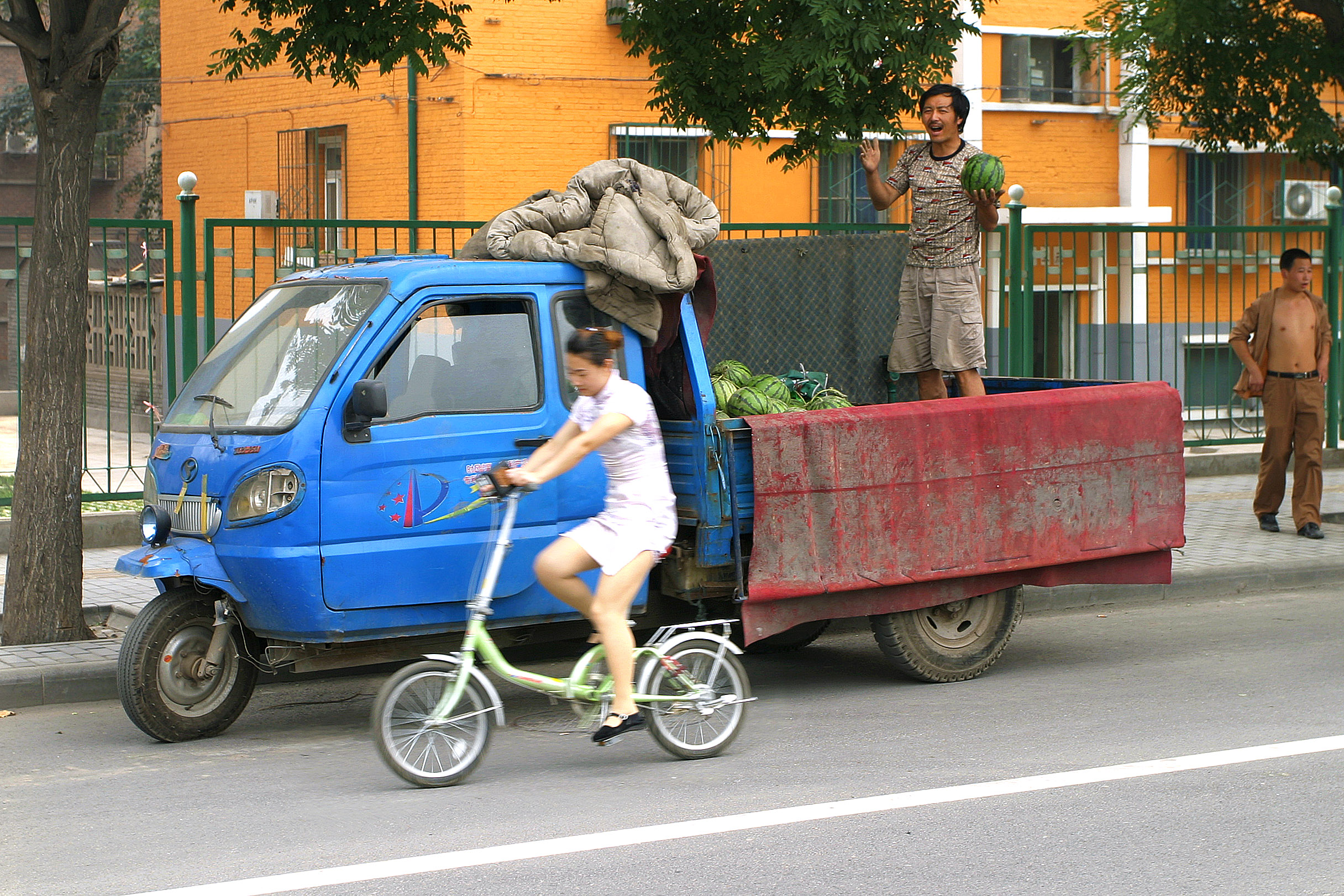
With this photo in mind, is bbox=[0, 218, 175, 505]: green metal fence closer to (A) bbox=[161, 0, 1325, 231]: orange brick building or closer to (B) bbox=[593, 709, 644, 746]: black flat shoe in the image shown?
(B) bbox=[593, 709, 644, 746]: black flat shoe

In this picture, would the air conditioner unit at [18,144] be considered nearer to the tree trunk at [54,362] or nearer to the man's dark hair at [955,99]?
the tree trunk at [54,362]

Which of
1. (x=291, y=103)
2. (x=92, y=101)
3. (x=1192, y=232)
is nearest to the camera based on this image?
(x=92, y=101)

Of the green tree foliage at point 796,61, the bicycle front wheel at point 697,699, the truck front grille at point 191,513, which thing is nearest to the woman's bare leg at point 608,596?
the bicycle front wheel at point 697,699

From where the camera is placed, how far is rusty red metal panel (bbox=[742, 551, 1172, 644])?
709 centimetres

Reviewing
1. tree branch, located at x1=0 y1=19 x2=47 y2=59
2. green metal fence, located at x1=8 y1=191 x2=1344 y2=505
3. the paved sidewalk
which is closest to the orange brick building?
green metal fence, located at x1=8 y1=191 x2=1344 y2=505

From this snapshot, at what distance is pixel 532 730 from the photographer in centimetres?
690

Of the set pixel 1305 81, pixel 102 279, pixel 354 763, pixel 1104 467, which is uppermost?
pixel 1305 81

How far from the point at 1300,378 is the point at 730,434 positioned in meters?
6.92

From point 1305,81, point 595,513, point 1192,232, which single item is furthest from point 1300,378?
point 595,513

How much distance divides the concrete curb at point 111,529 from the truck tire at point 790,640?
5.27 metres

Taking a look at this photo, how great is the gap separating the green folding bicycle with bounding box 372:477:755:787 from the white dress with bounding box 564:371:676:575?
35 centimetres

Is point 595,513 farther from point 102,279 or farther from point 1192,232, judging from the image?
point 1192,232

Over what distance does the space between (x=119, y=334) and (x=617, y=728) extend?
8000 mm

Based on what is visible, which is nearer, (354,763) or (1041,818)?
(1041,818)
